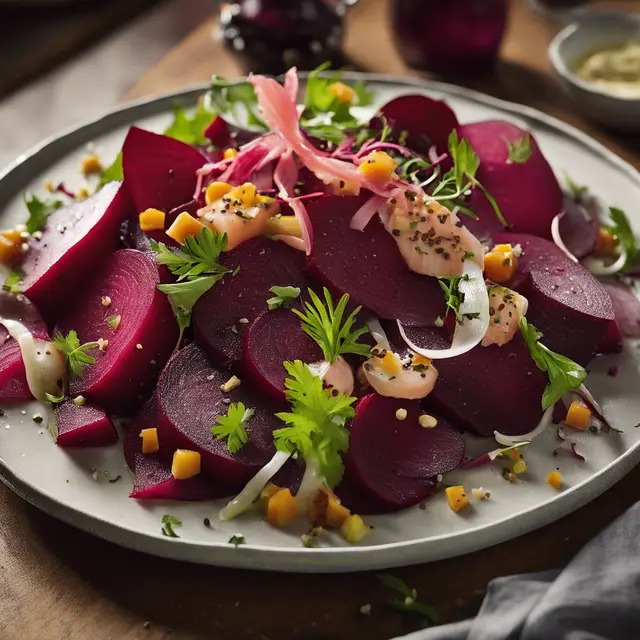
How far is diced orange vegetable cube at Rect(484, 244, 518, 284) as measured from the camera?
240 cm

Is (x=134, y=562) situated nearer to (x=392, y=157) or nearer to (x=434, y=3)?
(x=392, y=157)

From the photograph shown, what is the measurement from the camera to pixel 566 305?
2363 mm

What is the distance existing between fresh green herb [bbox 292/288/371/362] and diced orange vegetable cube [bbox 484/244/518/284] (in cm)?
44

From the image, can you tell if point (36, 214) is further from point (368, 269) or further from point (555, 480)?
point (555, 480)

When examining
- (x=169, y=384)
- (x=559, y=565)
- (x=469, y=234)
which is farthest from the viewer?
(x=469, y=234)

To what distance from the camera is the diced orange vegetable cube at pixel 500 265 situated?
2.40 meters

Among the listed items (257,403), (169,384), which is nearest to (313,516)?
(257,403)

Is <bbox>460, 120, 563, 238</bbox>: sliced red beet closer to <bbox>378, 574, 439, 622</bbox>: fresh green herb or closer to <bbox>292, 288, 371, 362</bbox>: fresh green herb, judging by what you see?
<bbox>292, 288, 371, 362</bbox>: fresh green herb

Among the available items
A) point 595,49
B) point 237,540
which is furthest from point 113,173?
point 595,49

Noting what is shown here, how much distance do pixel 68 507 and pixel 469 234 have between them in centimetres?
118

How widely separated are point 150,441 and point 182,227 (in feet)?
1.75

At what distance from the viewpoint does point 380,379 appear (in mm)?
2111

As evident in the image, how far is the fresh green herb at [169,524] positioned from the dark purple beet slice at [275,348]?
0.36 meters

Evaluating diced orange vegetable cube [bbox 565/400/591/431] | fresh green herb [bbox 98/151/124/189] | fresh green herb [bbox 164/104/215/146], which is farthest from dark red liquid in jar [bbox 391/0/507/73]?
diced orange vegetable cube [bbox 565/400/591/431]
